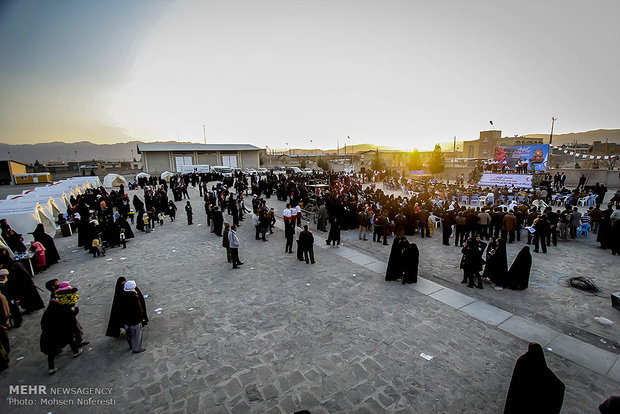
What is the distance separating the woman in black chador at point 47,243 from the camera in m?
9.70

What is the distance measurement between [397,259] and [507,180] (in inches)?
828

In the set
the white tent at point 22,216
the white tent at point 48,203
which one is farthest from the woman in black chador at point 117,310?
the white tent at point 48,203

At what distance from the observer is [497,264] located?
7680mm

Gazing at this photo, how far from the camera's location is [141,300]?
18.0ft

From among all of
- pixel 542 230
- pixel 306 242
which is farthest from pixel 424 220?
pixel 306 242

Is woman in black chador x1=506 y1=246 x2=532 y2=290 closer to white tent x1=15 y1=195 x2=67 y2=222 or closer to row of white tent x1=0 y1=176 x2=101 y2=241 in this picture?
row of white tent x1=0 y1=176 x2=101 y2=241

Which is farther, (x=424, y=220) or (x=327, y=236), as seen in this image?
(x=327, y=236)

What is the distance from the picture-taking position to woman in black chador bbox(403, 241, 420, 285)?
7.89 m

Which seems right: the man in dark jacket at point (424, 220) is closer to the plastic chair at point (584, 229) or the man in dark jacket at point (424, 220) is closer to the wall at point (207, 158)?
the plastic chair at point (584, 229)

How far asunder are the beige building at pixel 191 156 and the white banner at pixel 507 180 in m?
41.8

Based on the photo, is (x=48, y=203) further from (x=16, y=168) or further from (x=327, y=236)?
(x=16, y=168)

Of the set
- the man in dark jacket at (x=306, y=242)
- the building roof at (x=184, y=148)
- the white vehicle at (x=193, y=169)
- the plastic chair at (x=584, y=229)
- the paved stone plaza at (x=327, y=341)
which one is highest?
the building roof at (x=184, y=148)

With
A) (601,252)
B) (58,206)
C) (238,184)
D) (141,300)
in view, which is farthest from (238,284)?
(238,184)

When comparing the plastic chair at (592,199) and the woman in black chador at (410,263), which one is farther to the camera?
the plastic chair at (592,199)
